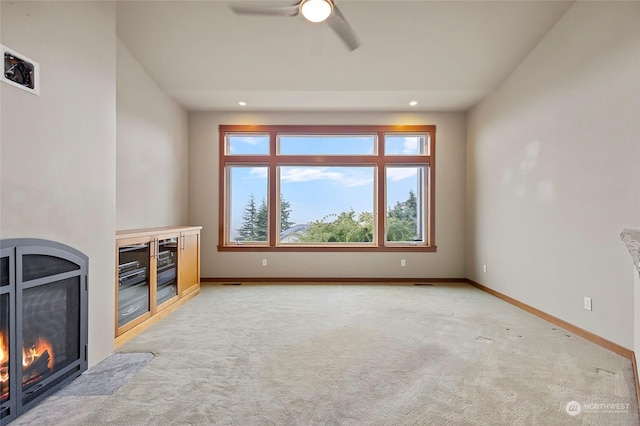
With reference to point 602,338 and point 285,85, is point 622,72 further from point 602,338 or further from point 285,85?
point 285,85

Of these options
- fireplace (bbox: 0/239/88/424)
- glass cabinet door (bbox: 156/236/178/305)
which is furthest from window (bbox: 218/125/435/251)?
fireplace (bbox: 0/239/88/424)

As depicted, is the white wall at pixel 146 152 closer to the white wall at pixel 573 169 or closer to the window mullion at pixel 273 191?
the window mullion at pixel 273 191

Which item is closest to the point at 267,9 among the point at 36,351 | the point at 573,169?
the point at 36,351

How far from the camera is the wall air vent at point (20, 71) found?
1628 millimetres

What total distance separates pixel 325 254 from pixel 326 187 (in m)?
1.20

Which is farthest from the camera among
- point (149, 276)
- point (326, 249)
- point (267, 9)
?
point (326, 249)

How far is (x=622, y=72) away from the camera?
2.45m

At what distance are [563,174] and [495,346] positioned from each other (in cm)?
191

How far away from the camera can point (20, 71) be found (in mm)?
1699

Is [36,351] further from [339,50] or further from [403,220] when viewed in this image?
[403,220]

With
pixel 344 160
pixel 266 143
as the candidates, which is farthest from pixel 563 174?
pixel 266 143

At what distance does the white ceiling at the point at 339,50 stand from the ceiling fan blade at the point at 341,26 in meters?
0.46

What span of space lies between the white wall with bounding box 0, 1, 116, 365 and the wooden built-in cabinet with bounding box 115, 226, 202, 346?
29cm

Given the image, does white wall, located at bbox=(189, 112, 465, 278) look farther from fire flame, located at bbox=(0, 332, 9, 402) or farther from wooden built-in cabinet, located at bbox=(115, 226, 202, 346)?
fire flame, located at bbox=(0, 332, 9, 402)
